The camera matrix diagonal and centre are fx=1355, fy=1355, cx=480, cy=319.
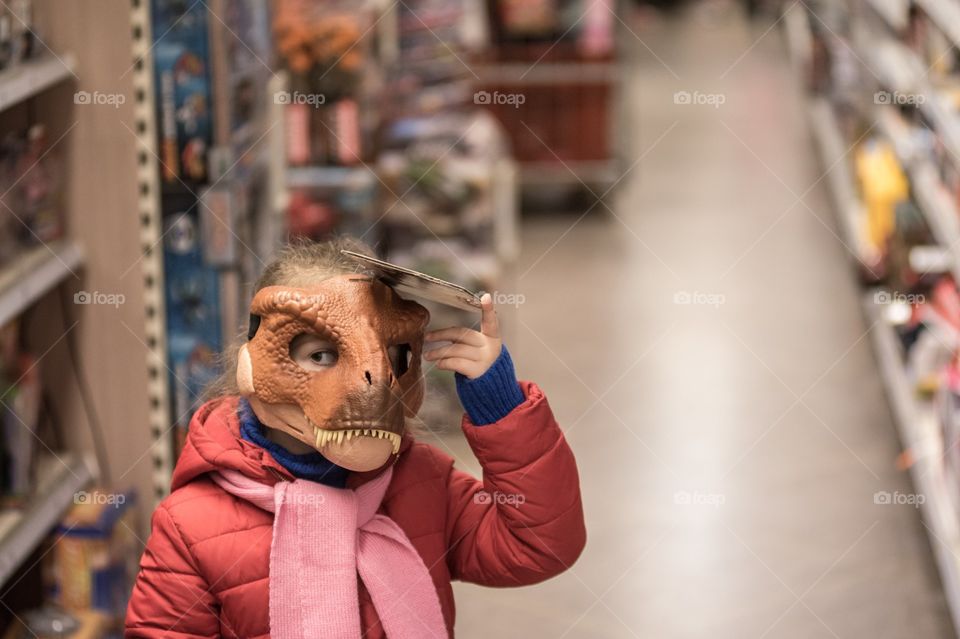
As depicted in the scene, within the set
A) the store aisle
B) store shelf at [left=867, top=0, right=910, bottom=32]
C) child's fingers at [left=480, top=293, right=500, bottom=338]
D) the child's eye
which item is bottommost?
the store aisle

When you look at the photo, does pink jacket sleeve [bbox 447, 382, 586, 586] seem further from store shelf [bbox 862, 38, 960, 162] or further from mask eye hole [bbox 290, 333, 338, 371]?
store shelf [bbox 862, 38, 960, 162]

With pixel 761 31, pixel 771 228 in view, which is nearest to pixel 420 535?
pixel 771 228

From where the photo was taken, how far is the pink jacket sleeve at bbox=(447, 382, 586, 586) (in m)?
1.99

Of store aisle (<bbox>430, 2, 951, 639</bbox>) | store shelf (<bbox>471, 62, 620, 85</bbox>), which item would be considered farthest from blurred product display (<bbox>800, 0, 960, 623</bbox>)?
store shelf (<bbox>471, 62, 620, 85</bbox>)

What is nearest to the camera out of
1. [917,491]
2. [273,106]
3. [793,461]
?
[273,106]

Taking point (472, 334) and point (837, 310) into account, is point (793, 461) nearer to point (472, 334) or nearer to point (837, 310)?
point (837, 310)

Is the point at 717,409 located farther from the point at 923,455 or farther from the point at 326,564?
the point at 326,564

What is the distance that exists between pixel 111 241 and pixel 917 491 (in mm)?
2955

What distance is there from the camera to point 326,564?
1.98m

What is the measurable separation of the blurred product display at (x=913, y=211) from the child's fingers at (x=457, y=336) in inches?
93.4

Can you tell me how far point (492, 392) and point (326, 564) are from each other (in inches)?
13.8

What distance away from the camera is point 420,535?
210 centimetres

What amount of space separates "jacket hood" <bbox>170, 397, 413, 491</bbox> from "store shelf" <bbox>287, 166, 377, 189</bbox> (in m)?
3.07

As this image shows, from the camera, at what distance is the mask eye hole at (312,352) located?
6.38 feet
